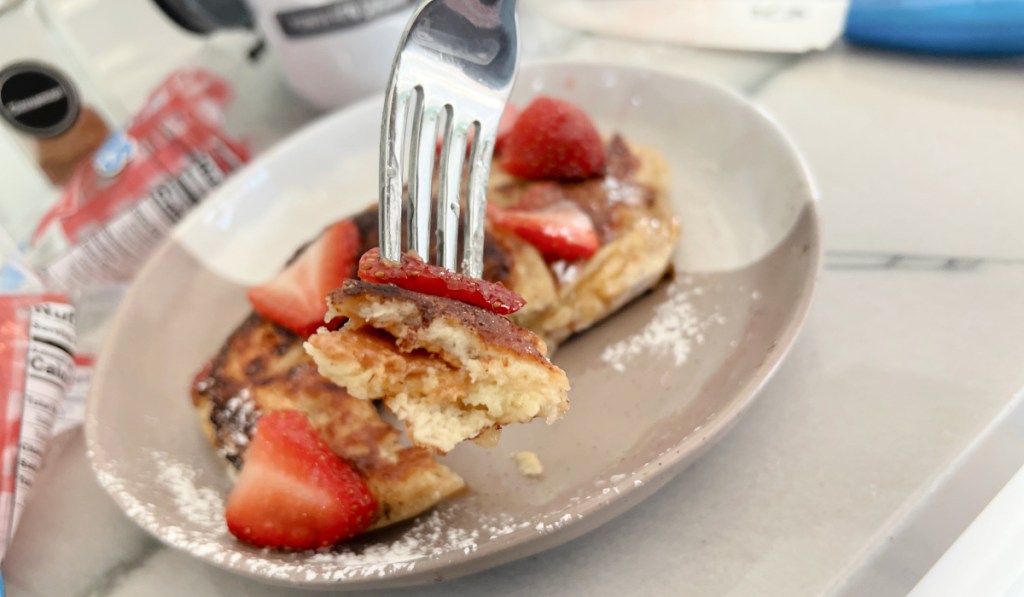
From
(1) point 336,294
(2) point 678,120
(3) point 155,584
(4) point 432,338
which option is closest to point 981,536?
(4) point 432,338

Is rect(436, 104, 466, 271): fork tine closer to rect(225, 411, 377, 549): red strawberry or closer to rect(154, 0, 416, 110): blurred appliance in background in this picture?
rect(225, 411, 377, 549): red strawberry

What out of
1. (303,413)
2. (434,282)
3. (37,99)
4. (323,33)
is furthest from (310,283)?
(37,99)

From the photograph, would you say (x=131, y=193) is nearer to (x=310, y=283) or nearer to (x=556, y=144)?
(x=310, y=283)

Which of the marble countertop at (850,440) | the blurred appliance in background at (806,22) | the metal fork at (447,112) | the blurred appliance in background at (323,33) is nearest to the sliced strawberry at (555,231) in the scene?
the metal fork at (447,112)

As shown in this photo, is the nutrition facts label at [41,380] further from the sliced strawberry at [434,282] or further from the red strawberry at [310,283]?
the sliced strawberry at [434,282]

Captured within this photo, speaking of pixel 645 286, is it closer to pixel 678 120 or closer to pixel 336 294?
pixel 678 120

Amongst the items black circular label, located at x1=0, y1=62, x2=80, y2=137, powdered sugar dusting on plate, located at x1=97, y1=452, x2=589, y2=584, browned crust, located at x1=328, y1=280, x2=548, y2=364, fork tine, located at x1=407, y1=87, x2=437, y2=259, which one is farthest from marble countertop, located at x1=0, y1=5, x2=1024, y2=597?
black circular label, located at x1=0, y1=62, x2=80, y2=137
